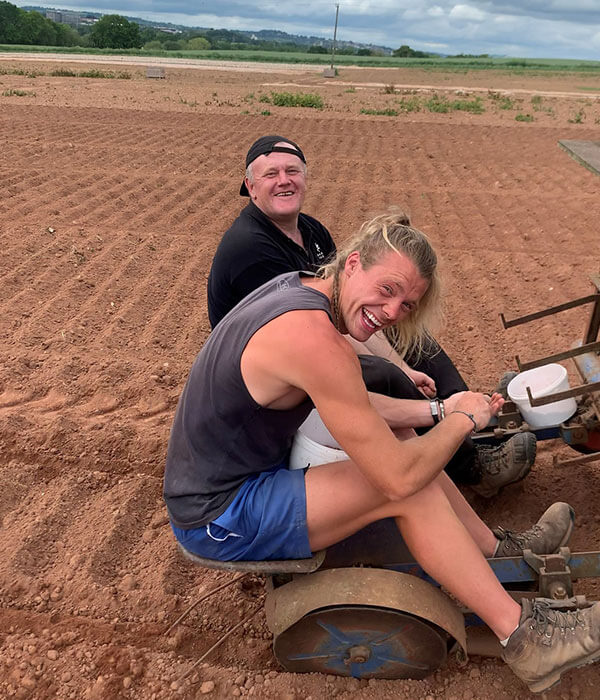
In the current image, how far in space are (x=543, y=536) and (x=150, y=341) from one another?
3.00 metres

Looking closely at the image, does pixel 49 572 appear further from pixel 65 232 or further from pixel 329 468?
pixel 65 232

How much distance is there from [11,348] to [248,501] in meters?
2.94

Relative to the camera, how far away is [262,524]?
6.75ft

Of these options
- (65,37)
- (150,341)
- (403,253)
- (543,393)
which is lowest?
(65,37)

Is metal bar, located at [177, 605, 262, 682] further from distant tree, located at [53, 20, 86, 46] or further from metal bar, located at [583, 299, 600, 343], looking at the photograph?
distant tree, located at [53, 20, 86, 46]

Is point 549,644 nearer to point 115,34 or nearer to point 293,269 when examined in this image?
point 293,269

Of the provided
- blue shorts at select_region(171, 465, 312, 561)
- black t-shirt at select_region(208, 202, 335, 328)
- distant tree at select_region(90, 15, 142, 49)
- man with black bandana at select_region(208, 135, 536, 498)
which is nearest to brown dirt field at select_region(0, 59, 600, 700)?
man with black bandana at select_region(208, 135, 536, 498)

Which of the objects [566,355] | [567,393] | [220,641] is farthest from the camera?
[566,355]

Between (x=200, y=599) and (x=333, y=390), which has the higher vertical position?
(x=333, y=390)

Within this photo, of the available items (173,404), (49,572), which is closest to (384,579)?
(49,572)

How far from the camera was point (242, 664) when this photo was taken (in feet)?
7.90

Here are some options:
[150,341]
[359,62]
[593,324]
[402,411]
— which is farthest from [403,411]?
[359,62]

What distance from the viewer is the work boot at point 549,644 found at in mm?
2004

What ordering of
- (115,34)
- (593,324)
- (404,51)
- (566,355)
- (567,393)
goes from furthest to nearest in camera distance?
1. (404,51)
2. (115,34)
3. (593,324)
4. (566,355)
5. (567,393)
